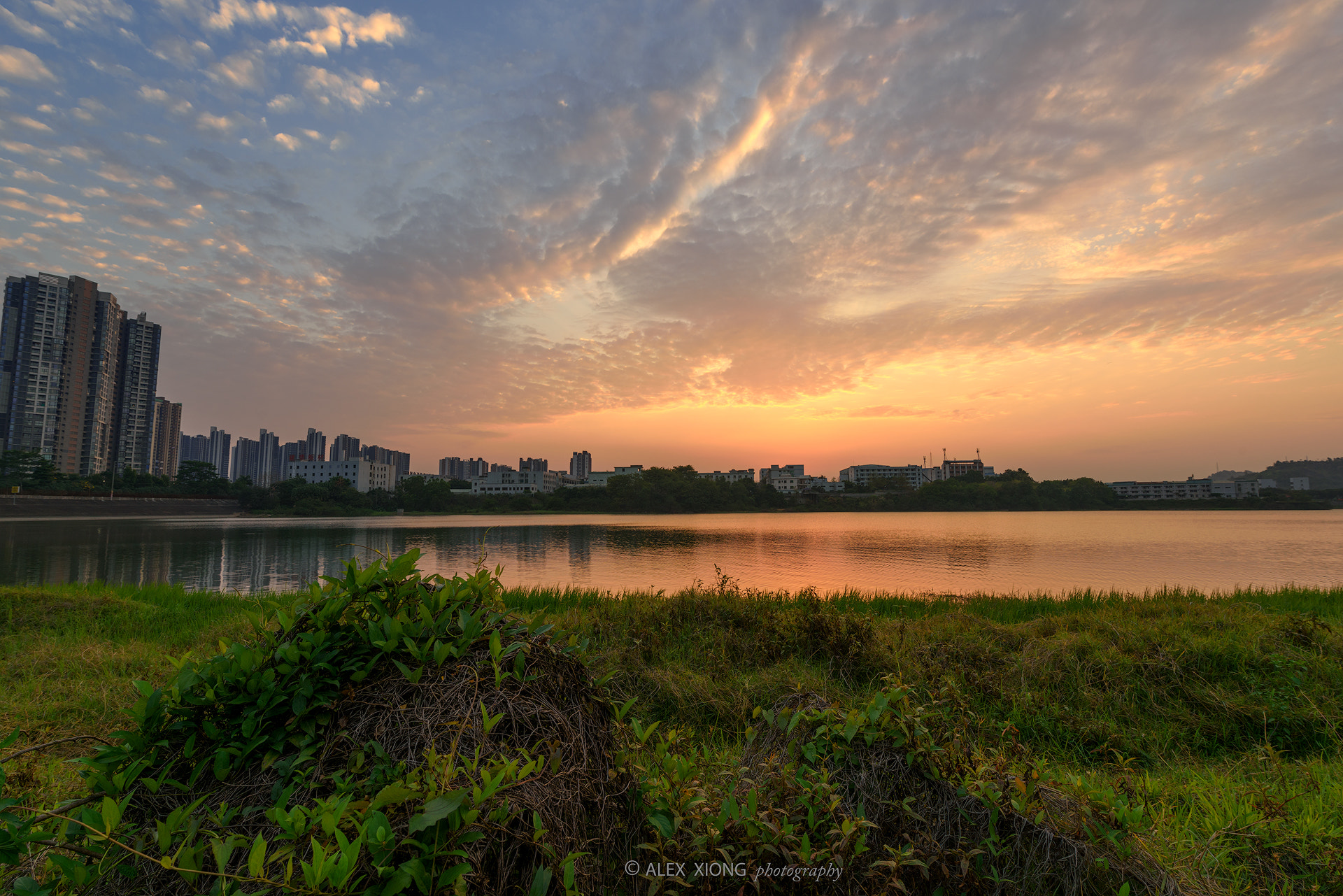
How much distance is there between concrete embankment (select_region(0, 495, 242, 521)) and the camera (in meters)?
52.2

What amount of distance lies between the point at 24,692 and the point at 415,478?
92.2 m

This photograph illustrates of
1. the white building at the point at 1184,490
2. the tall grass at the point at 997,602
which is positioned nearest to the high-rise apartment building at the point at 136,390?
the tall grass at the point at 997,602

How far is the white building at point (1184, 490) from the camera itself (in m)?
109

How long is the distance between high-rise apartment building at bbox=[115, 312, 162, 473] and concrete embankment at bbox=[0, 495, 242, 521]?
1883 inches

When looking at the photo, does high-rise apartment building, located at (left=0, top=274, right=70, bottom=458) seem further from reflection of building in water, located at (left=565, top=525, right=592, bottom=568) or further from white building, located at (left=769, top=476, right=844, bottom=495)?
white building, located at (left=769, top=476, right=844, bottom=495)

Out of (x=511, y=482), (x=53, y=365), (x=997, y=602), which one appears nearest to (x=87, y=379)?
(x=53, y=365)

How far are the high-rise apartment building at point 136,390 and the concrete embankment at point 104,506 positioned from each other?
157ft

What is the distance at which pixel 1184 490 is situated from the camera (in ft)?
399

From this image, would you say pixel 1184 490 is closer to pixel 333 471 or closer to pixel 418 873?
pixel 418 873

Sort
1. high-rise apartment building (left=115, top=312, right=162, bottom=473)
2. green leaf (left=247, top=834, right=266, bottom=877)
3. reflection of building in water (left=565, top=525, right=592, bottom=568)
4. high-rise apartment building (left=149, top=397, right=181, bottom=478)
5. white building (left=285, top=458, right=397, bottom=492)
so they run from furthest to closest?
high-rise apartment building (left=149, top=397, right=181, bottom=478)
white building (left=285, top=458, right=397, bottom=492)
high-rise apartment building (left=115, top=312, right=162, bottom=473)
reflection of building in water (left=565, top=525, right=592, bottom=568)
green leaf (left=247, top=834, right=266, bottom=877)

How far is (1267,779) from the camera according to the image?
3.87 m

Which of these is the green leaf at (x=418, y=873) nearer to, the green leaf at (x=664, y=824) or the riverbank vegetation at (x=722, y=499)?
the green leaf at (x=664, y=824)

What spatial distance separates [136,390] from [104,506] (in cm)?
6370

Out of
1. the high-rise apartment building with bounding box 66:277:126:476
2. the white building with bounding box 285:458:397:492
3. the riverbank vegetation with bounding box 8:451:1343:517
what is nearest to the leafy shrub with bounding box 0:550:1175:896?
the riverbank vegetation with bounding box 8:451:1343:517
